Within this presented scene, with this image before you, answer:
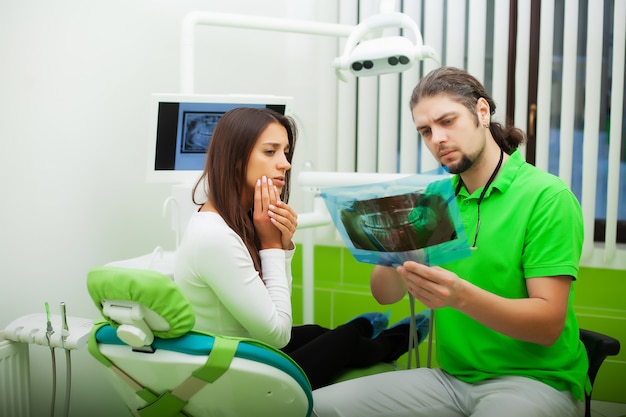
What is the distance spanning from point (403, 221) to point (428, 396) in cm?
53

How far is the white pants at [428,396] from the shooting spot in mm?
1418

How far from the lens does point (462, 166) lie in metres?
1.58

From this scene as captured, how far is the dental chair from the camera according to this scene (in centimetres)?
114

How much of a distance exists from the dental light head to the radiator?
129cm

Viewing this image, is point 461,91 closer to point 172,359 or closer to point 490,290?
point 490,290

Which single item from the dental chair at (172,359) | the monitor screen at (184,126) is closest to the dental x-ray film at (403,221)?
the dental chair at (172,359)

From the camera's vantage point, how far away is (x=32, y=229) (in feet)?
6.85

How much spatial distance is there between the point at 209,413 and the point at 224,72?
5.73 feet

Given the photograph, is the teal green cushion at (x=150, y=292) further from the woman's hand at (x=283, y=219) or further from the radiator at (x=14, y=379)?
the radiator at (x=14, y=379)

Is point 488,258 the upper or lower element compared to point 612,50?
lower

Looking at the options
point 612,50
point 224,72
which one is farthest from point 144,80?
point 612,50

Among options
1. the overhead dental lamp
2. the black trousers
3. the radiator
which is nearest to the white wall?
the radiator

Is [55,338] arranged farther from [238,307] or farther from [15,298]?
[238,307]

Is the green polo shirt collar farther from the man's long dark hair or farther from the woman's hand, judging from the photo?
the woman's hand
